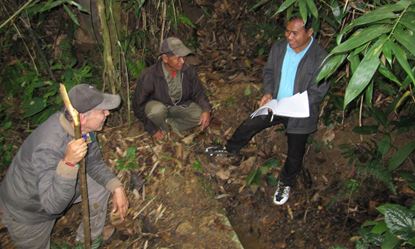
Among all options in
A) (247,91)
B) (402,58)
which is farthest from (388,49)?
(247,91)

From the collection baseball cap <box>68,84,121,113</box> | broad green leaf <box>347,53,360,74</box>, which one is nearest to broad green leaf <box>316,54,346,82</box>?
broad green leaf <box>347,53,360,74</box>

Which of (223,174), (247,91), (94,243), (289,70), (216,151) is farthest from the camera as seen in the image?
(247,91)

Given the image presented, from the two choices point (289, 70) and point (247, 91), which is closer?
point (289, 70)

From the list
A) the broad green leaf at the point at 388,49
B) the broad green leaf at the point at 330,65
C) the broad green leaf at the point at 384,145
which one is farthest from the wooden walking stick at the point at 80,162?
the broad green leaf at the point at 384,145

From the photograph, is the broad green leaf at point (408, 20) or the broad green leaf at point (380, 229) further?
the broad green leaf at point (380, 229)

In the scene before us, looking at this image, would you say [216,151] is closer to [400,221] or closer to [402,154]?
[402,154]

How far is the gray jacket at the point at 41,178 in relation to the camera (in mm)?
2730

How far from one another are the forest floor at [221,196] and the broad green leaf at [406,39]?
2434 mm

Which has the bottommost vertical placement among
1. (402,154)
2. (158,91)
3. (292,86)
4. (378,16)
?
(402,154)

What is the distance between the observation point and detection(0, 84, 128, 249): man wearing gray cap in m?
2.70

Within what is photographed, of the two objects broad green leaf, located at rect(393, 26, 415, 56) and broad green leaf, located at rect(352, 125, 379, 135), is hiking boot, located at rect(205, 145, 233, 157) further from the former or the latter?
broad green leaf, located at rect(393, 26, 415, 56)

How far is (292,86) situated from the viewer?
3.90 metres

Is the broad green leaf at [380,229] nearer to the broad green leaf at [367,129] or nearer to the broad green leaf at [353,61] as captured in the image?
the broad green leaf at [367,129]

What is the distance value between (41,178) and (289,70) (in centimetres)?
255
